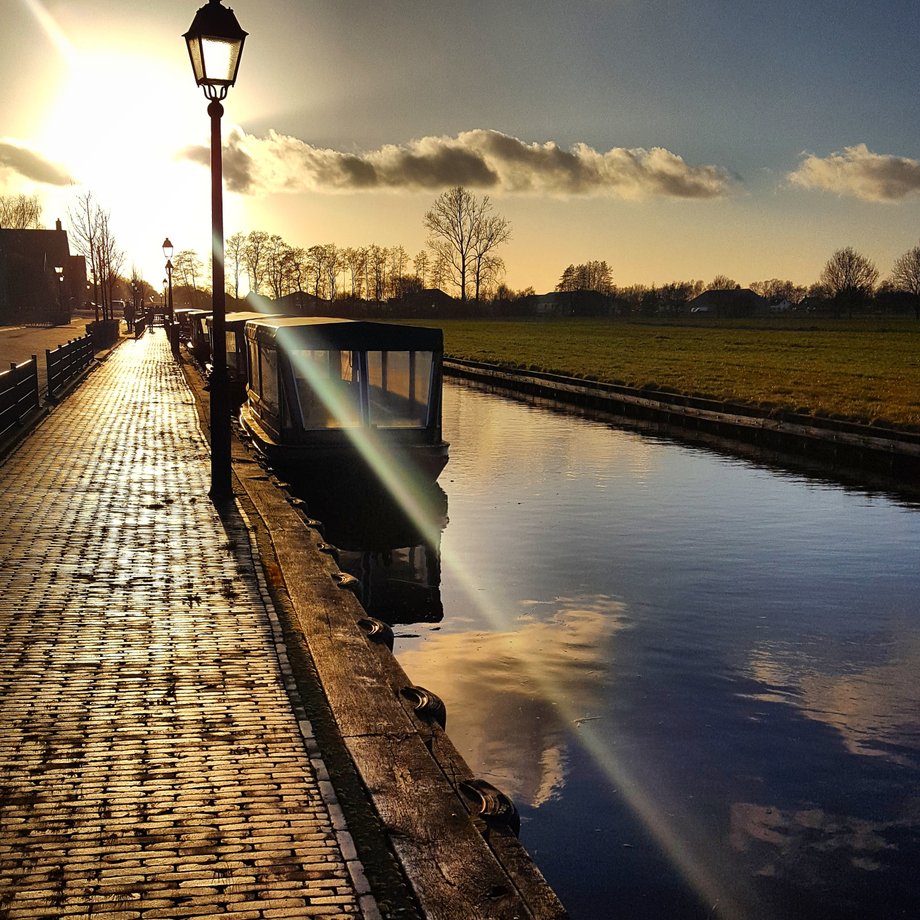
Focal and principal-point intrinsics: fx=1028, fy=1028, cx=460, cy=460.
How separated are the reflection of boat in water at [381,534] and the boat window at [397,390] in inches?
40.6

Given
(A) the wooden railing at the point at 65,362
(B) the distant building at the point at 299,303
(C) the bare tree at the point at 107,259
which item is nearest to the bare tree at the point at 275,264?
(B) the distant building at the point at 299,303

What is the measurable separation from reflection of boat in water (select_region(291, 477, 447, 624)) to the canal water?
66 mm

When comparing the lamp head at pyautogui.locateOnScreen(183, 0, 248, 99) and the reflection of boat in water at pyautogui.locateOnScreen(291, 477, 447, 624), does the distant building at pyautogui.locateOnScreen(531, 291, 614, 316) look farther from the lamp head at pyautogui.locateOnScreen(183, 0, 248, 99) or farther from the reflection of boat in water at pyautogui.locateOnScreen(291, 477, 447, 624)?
the lamp head at pyautogui.locateOnScreen(183, 0, 248, 99)

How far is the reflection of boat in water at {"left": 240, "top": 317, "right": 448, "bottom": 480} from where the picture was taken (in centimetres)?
1505

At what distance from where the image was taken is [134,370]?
35469mm

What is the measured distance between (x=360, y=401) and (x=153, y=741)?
1043 cm

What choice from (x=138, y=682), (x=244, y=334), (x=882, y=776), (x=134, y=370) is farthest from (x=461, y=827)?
(x=134, y=370)

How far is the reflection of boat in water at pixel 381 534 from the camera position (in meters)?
12.9

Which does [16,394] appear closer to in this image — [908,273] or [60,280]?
[60,280]

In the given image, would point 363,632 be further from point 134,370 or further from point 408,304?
point 408,304

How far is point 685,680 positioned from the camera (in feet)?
29.5

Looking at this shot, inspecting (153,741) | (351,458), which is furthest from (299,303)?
(153,741)

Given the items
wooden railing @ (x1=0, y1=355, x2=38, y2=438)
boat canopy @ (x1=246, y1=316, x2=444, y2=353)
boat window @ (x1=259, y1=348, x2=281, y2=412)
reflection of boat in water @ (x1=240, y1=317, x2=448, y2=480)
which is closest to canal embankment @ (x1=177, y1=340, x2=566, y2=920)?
reflection of boat in water @ (x1=240, y1=317, x2=448, y2=480)

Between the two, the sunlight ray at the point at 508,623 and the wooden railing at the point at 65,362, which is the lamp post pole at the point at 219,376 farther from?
the wooden railing at the point at 65,362
